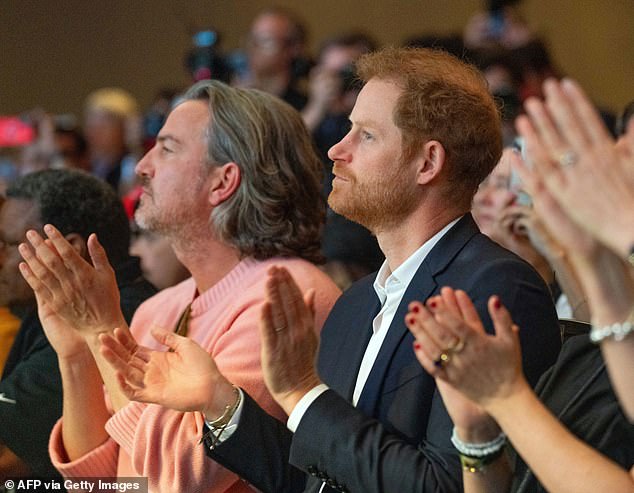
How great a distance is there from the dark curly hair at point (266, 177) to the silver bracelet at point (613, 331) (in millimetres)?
1224

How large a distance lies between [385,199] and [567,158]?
Result: 2.47 feet

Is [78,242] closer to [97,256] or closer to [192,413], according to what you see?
[97,256]

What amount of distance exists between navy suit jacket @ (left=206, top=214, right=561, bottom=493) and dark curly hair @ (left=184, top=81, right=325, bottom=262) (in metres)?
0.50

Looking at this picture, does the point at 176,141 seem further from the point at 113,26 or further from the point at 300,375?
the point at 113,26

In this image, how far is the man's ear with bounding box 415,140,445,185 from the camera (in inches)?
82.2

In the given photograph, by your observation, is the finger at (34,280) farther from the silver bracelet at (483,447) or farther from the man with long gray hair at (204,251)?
the silver bracelet at (483,447)

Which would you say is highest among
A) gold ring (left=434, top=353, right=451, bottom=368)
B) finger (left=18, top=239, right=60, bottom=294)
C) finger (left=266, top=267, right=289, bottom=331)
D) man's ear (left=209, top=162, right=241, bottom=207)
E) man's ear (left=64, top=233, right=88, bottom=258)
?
gold ring (left=434, top=353, right=451, bottom=368)

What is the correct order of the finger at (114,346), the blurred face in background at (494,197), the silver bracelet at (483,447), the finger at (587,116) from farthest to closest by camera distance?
the blurred face in background at (494,197) → the finger at (114,346) → the silver bracelet at (483,447) → the finger at (587,116)

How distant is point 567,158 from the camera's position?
4.48ft

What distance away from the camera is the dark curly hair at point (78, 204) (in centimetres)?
282

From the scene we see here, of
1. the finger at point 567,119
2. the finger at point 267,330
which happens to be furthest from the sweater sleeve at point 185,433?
the finger at point 567,119

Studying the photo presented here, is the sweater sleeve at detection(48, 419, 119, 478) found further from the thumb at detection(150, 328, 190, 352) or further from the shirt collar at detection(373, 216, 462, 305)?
the shirt collar at detection(373, 216, 462, 305)

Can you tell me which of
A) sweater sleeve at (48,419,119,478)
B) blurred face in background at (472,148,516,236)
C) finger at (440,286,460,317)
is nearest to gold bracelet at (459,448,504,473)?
finger at (440,286,460,317)

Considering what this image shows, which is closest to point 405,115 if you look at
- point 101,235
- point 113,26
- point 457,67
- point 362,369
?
point 457,67
